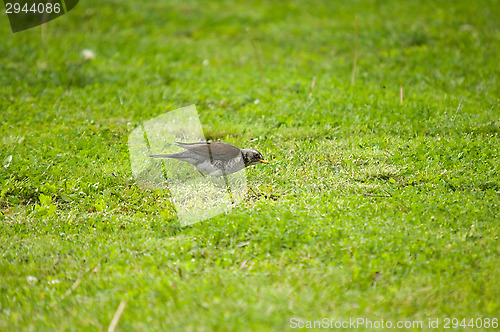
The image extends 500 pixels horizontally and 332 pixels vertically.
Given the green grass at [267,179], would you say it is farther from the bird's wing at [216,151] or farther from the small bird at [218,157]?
the bird's wing at [216,151]

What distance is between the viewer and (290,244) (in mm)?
4828

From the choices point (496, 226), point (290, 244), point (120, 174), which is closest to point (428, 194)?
point (496, 226)

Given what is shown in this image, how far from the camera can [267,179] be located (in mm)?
6156

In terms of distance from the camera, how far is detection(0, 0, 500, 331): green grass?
4.09m

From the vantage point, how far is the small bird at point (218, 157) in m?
6.14
